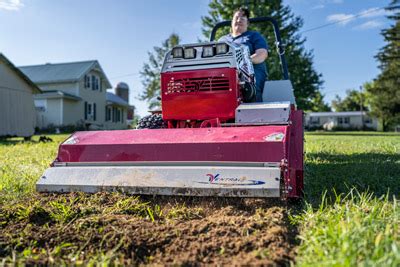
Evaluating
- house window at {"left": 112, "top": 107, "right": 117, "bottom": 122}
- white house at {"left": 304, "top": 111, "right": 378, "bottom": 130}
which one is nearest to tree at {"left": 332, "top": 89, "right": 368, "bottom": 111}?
white house at {"left": 304, "top": 111, "right": 378, "bottom": 130}

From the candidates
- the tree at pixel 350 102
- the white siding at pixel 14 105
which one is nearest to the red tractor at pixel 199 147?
the white siding at pixel 14 105

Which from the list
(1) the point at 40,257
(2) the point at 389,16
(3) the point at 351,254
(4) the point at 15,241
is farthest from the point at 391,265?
(2) the point at 389,16

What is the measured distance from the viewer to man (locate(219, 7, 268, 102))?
4.88m

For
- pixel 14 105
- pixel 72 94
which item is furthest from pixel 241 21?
pixel 72 94

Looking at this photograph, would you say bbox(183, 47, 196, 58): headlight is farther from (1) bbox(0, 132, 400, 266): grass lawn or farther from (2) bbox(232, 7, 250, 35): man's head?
(1) bbox(0, 132, 400, 266): grass lawn

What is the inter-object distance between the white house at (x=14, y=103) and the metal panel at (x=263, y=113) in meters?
15.7

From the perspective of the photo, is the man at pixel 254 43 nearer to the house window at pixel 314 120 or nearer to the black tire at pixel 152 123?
the black tire at pixel 152 123

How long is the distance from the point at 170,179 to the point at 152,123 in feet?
5.02

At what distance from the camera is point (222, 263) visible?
1.94 meters

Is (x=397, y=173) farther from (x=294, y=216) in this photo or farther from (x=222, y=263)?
(x=222, y=263)

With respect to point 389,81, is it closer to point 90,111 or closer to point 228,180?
point 90,111

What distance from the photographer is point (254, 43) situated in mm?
5113

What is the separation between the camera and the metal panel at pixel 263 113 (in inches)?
134

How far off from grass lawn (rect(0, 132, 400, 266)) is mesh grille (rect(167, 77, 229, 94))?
1327 millimetres
